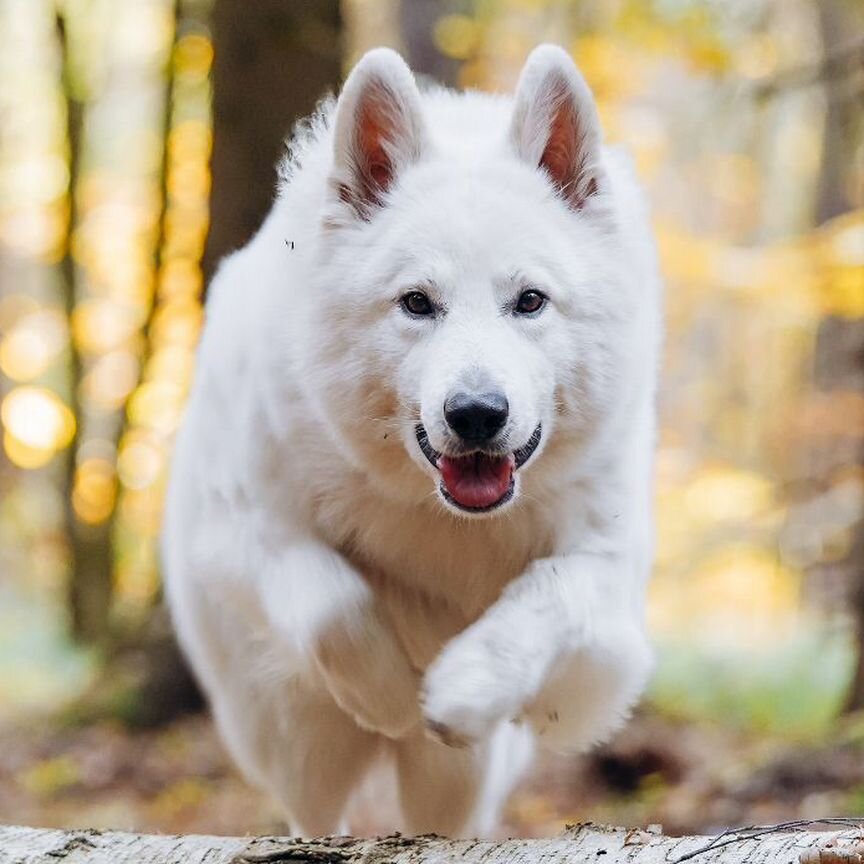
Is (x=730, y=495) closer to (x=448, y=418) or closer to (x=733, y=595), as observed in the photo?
(x=733, y=595)

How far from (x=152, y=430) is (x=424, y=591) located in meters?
8.90

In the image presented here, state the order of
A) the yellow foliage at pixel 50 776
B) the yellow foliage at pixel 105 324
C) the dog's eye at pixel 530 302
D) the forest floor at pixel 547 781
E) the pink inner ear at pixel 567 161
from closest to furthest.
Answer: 1. the dog's eye at pixel 530 302
2. the pink inner ear at pixel 567 161
3. the forest floor at pixel 547 781
4. the yellow foliage at pixel 50 776
5. the yellow foliage at pixel 105 324

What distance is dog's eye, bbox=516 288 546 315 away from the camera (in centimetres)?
323

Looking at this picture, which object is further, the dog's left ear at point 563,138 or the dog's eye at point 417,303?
the dog's left ear at point 563,138

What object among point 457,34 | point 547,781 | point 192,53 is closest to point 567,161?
point 547,781

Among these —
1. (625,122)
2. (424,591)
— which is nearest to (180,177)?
(625,122)

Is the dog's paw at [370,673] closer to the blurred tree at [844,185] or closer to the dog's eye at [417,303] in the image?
the dog's eye at [417,303]

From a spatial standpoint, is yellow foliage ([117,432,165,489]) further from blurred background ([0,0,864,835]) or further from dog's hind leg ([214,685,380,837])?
dog's hind leg ([214,685,380,837])

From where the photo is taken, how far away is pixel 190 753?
773cm

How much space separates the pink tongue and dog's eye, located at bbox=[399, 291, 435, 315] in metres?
0.39

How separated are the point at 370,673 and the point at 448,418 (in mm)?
925

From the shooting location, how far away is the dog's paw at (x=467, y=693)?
293 cm

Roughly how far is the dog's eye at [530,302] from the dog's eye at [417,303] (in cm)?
23

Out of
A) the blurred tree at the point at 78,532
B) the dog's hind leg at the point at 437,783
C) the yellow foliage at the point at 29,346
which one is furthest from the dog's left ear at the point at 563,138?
the yellow foliage at the point at 29,346
